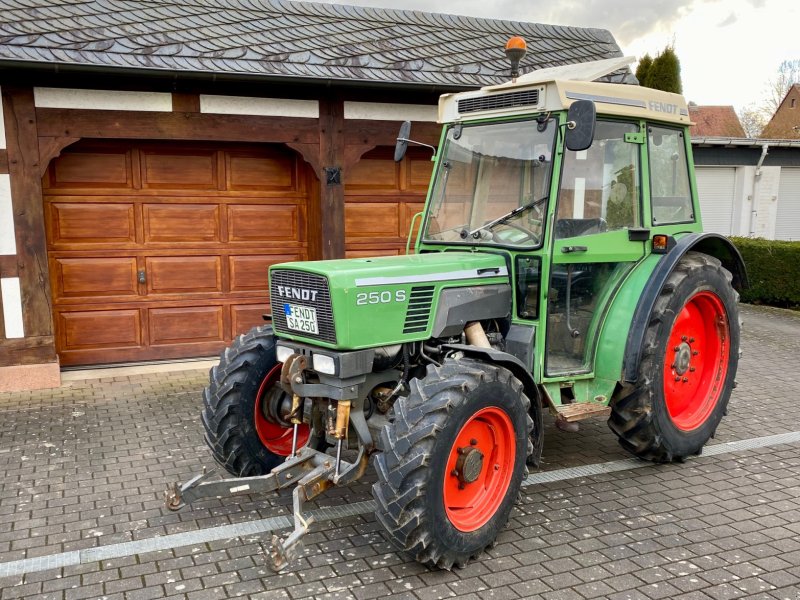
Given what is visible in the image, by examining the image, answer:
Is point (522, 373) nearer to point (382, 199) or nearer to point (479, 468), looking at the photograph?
point (479, 468)

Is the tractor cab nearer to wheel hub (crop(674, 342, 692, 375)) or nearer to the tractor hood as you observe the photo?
the tractor hood

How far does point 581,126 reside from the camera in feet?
12.8

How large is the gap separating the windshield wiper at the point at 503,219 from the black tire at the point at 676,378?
1.05 meters

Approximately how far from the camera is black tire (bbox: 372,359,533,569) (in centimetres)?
338

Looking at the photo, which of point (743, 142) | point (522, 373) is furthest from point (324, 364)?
point (743, 142)

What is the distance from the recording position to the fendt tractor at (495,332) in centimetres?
367

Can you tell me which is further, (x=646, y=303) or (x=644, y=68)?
(x=644, y=68)

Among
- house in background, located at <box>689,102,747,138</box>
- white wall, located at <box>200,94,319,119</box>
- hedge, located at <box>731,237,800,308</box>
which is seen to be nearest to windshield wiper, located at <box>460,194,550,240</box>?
white wall, located at <box>200,94,319,119</box>

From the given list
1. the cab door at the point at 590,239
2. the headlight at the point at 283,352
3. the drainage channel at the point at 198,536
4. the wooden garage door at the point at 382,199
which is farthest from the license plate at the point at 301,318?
the wooden garage door at the point at 382,199

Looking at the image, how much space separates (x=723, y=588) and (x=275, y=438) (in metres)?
2.61

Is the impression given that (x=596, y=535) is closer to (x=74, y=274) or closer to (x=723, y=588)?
(x=723, y=588)

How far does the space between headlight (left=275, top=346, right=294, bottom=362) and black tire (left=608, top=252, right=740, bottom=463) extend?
2.13 metres

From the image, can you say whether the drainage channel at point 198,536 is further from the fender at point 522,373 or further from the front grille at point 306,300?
the front grille at point 306,300

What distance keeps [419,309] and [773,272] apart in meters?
9.90
